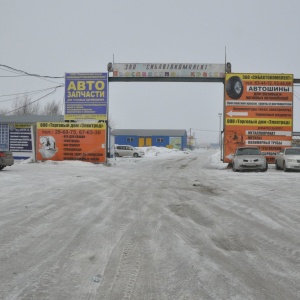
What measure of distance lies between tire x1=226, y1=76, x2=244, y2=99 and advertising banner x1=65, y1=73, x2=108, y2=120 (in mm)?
8938

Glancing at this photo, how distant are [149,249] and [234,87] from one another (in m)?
19.7

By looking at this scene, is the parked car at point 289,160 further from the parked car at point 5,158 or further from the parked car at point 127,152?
the parked car at point 127,152

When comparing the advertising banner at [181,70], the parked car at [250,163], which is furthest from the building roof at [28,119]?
the parked car at [250,163]

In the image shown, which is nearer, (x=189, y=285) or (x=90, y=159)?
(x=189, y=285)

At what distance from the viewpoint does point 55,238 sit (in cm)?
493

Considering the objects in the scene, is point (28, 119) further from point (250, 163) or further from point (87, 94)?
point (250, 163)

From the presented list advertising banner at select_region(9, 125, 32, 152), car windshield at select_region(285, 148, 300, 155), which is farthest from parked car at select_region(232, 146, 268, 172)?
advertising banner at select_region(9, 125, 32, 152)

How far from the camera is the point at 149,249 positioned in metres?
4.41

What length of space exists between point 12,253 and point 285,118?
71.3ft

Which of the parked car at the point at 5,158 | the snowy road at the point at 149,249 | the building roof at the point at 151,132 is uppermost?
the building roof at the point at 151,132

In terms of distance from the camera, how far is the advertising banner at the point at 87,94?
2402 cm

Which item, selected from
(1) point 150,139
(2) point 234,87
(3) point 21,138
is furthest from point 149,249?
(1) point 150,139

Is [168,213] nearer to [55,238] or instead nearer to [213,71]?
[55,238]

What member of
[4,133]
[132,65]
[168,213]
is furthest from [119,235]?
[4,133]
